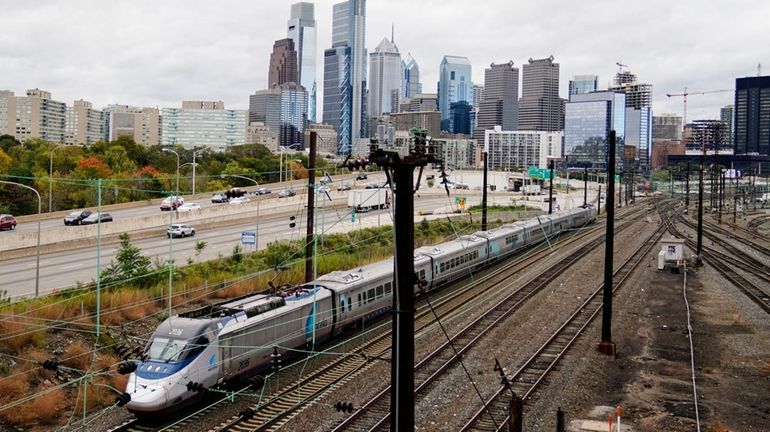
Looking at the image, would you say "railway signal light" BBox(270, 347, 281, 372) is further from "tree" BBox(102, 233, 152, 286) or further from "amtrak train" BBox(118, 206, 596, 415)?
"tree" BBox(102, 233, 152, 286)

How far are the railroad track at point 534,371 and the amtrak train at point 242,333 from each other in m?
4.19

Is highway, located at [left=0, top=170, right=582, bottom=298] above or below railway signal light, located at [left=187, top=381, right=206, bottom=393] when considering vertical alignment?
above

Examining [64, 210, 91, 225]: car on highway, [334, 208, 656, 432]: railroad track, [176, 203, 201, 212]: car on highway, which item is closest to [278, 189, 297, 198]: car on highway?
[176, 203, 201, 212]: car on highway

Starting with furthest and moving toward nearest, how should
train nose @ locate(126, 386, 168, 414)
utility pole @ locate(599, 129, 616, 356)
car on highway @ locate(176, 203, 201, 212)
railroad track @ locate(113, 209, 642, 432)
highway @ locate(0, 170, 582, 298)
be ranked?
car on highway @ locate(176, 203, 201, 212) → highway @ locate(0, 170, 582, 298) → utility pole @ locate(599, 129, 616, 356) → railroad track @ locate(113, 209, 642, 432) → train nose @ locate(126, 386, 168, 414)

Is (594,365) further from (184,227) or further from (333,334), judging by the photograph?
(184,227)

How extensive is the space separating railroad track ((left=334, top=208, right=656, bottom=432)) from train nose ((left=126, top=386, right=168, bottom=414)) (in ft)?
13.9

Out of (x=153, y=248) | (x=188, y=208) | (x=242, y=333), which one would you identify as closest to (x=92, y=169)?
(x=188, y=208)

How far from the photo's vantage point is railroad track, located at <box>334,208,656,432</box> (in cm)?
1600

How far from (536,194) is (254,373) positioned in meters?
112

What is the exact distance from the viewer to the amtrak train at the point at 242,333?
15953 mm

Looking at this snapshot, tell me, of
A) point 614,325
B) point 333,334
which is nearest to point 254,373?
point 333,334

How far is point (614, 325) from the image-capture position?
87.0 ft

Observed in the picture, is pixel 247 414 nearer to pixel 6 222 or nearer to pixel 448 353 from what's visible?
pixel 448 353

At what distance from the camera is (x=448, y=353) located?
2188cm
